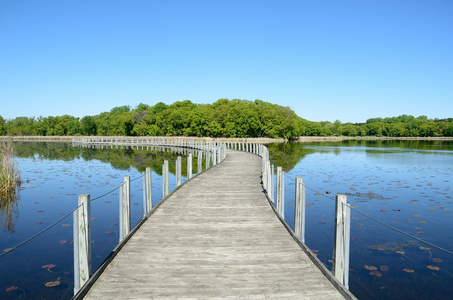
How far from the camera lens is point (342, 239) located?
4.96 meters

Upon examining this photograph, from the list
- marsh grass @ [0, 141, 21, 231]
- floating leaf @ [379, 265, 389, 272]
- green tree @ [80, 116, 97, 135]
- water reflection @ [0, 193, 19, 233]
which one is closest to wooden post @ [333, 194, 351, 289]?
floating leaf @ [379, 265, 389, 272]

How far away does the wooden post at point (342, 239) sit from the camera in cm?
489

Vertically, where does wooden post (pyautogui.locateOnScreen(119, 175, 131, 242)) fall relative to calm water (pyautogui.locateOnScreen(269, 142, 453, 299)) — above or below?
above

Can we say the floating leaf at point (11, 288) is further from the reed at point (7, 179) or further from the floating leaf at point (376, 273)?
the reed at point (7, 179)

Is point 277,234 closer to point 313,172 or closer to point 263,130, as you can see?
point 313,172

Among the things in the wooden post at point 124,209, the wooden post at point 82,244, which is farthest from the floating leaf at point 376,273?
the wooden post at point 82,244

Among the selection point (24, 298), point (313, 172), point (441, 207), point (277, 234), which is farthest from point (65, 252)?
point (313, 172)

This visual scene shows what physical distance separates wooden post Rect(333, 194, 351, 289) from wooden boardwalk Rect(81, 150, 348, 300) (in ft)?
1.10

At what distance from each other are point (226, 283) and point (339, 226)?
75.3 inches

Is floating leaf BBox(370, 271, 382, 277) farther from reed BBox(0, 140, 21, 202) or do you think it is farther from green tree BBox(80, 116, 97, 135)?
green tree BBox(80, 116, 97, 135)

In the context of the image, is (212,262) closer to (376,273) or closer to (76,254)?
(76,254)

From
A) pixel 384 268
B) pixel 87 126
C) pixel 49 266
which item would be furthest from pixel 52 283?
pixel 87 126

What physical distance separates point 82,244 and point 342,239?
3940 mm

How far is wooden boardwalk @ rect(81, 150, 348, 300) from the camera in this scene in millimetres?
4348
